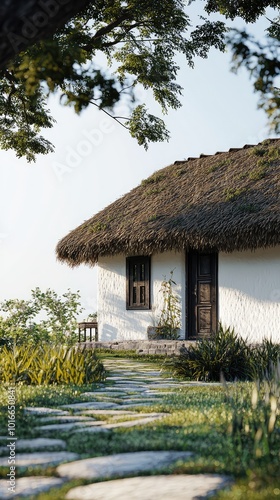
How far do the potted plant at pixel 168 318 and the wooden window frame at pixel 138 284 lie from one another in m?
0.50

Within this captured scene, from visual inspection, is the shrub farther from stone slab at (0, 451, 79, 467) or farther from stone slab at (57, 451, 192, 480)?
stone slab at (0, 451, 79, 467)

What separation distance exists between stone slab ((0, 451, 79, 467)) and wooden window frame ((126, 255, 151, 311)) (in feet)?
35.9

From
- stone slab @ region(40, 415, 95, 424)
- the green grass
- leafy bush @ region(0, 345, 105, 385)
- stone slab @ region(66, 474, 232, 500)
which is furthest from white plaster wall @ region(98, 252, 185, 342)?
stone slab @ region(66, 474, 232, 500)

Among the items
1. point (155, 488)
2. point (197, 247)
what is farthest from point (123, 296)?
point (155, 488)

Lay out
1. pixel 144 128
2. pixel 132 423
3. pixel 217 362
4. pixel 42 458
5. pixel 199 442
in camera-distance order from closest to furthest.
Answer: pixel 42 458 < pixel 199 442 < pixel 132 423 < pixel 217 362 < pixel 144 128

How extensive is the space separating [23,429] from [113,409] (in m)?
1.11

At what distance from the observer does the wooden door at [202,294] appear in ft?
47.0

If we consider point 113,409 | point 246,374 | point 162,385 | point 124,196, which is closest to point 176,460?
point 113,409

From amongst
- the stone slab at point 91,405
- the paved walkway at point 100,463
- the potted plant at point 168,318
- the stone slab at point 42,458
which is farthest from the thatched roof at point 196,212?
the stone slab at point 42,458

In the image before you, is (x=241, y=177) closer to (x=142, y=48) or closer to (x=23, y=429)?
(x=142, y=48)

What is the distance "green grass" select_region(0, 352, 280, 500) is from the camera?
3.40m

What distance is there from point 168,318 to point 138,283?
4.27ft

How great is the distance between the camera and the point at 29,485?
11.6 ft

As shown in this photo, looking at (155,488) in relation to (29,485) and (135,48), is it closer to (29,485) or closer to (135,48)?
(29,485)
